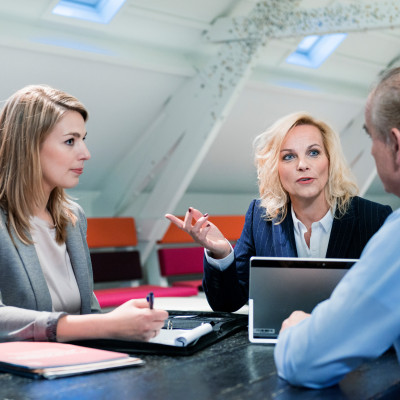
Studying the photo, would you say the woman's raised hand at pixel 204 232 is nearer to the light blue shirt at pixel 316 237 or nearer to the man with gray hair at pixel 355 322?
the light blue shirt at pixel 316 237

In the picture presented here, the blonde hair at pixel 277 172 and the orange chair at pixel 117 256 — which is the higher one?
the blonde hair at pixel 277 172

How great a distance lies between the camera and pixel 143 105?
4633 mm

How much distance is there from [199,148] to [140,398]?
11.8 feet

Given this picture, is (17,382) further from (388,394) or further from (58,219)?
(58,219)

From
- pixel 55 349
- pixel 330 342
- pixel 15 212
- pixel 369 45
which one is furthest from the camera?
pixel 369 45

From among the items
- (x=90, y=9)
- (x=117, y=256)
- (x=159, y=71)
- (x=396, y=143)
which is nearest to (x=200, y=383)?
(x=396, y=143)

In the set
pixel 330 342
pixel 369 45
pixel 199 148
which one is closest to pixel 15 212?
pixel 330 342

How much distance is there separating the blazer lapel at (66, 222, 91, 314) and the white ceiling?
7.12ft

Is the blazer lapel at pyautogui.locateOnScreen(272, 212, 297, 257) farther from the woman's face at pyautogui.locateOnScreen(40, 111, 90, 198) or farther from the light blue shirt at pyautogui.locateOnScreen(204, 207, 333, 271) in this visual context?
the woman's face at pyautogui.locateOnScreen(40, 111, 90, 198)

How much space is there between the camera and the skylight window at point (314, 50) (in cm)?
527

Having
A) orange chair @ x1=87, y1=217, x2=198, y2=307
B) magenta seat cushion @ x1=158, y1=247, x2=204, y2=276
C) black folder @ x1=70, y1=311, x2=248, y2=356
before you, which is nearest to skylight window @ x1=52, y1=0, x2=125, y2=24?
orange chair @ x1=87, y1=217, x2=198, y2=307

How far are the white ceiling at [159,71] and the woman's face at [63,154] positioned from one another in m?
2.03

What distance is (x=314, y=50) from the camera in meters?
5.45

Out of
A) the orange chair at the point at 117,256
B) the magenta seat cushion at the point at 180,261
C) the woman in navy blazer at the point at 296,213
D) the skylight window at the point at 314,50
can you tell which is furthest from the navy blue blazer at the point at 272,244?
the skylight window at the point at 314,50
